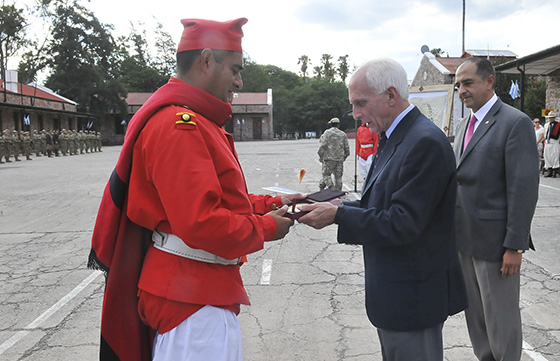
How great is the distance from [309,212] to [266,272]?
3.58 meters

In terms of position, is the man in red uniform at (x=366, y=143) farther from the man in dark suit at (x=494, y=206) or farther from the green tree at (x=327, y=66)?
the green tree at (x=327, y=66)

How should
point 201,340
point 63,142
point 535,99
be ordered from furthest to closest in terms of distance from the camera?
point 63,142, point 535,99, point 201,340

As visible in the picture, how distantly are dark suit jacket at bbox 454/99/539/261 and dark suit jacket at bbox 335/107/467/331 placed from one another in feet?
2.11

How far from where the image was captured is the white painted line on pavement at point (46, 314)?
375 centimetres

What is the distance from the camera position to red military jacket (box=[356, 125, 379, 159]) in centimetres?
1056

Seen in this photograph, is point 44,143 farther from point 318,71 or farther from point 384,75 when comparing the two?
point 318,71

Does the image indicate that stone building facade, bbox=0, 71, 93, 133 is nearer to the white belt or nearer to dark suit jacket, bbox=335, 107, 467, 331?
the white belt

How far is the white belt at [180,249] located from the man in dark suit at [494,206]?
1628mm

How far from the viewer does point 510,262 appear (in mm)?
2582

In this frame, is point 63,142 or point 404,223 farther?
point 63,142

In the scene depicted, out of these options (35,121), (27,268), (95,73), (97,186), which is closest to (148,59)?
(95,73)

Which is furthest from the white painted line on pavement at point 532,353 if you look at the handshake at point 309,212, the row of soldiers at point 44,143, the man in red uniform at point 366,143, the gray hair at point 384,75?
the row of soldiers at point 44,143

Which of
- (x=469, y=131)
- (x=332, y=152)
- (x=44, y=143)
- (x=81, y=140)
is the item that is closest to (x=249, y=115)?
(x=81, y=140)

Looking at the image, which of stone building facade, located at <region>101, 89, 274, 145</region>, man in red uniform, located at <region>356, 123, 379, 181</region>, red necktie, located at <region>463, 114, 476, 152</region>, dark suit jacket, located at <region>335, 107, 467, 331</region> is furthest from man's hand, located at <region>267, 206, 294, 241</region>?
stone building facade, located at <region>101, 89, 274, 145</region>
